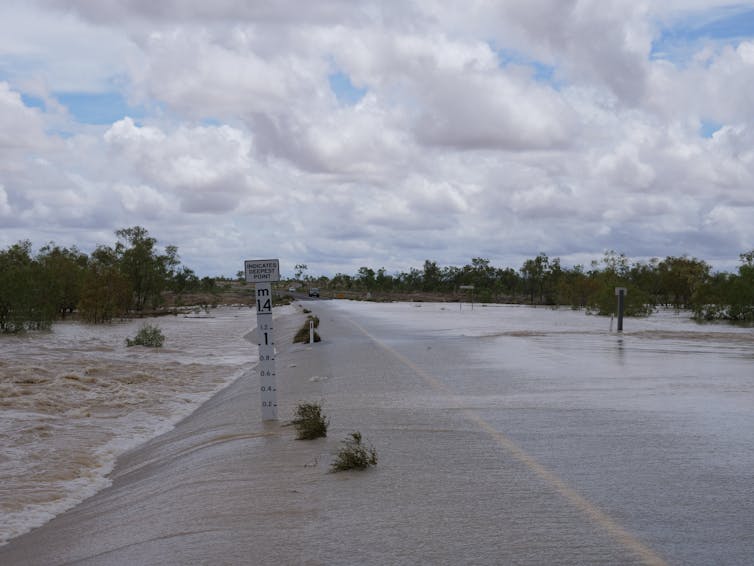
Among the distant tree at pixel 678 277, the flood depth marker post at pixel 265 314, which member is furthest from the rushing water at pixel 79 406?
the distant tree at pixel 678 277

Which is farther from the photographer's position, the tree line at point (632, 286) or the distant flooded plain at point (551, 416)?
the tree line at point (632, 286)

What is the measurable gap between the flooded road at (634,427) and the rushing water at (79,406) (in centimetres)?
521

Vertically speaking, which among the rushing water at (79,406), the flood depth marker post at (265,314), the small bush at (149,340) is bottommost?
the rushing water at (79,406)

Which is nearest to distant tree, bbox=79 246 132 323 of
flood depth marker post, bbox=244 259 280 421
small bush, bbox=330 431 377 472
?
flood depth marker post, bbox=244 259 280 421

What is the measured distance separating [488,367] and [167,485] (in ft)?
45.5

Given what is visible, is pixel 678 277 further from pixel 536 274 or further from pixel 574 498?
pixel 574 498

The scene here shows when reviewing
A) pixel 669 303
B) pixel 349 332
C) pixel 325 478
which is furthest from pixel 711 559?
pixel 669 303

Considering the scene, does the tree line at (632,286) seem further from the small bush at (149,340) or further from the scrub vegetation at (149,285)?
the small bush at (149,340)

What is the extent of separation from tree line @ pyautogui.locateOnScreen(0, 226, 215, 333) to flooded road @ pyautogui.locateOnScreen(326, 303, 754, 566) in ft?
93.8

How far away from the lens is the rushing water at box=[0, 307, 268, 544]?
1092cm

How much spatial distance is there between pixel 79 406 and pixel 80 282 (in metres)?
55.8

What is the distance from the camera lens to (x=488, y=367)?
2266cm

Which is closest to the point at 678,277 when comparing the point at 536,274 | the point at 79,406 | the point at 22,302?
the point at 536,274

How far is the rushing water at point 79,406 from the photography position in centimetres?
1092
